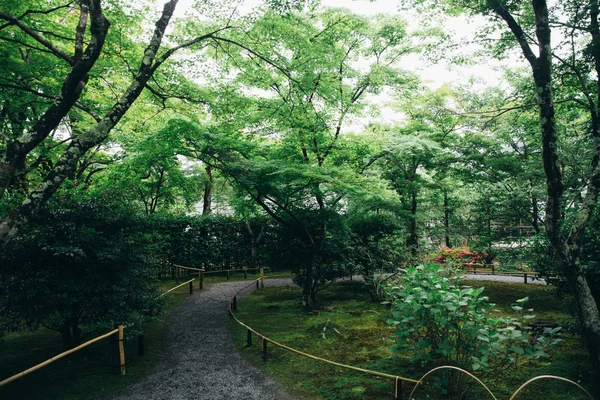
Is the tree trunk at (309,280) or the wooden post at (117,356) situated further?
the tree trunk at (309,280)

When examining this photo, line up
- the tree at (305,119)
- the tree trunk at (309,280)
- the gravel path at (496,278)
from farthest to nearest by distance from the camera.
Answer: the gravel path at (496,278) < the tree trunk at (309,280) < the tree at (305,119)

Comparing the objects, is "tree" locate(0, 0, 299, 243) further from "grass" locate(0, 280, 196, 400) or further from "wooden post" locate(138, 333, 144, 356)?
"wooden post" locate(138, 333, 144, 356)

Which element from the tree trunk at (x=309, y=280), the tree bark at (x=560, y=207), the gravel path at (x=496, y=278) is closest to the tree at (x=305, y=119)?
the tree trunk at (x=309, y=280)

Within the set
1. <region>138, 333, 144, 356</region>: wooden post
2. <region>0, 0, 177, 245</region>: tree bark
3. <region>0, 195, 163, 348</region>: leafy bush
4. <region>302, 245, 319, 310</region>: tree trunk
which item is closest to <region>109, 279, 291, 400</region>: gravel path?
<region>138, 333, 144, 356</region>: wooden post

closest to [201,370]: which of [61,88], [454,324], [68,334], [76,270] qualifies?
[68,334]

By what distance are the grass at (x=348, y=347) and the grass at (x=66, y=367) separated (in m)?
2.18

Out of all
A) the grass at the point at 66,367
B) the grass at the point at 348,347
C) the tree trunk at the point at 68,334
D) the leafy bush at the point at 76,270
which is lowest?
the grass at the point at 348,347

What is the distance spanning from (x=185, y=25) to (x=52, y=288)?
21.7 ft

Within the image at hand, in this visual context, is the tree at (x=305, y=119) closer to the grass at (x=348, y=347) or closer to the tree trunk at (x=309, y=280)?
the tree trunk at (x=309, y=280)

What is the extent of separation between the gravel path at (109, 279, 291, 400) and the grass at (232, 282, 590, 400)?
1.14 feet

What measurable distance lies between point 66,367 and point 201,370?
2690mm

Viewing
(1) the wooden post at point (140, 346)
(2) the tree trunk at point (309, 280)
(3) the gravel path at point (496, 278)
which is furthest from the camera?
(3) the gravel path at point (496, 278)

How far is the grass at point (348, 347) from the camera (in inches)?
218

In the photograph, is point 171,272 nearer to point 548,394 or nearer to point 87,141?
point 87,141
